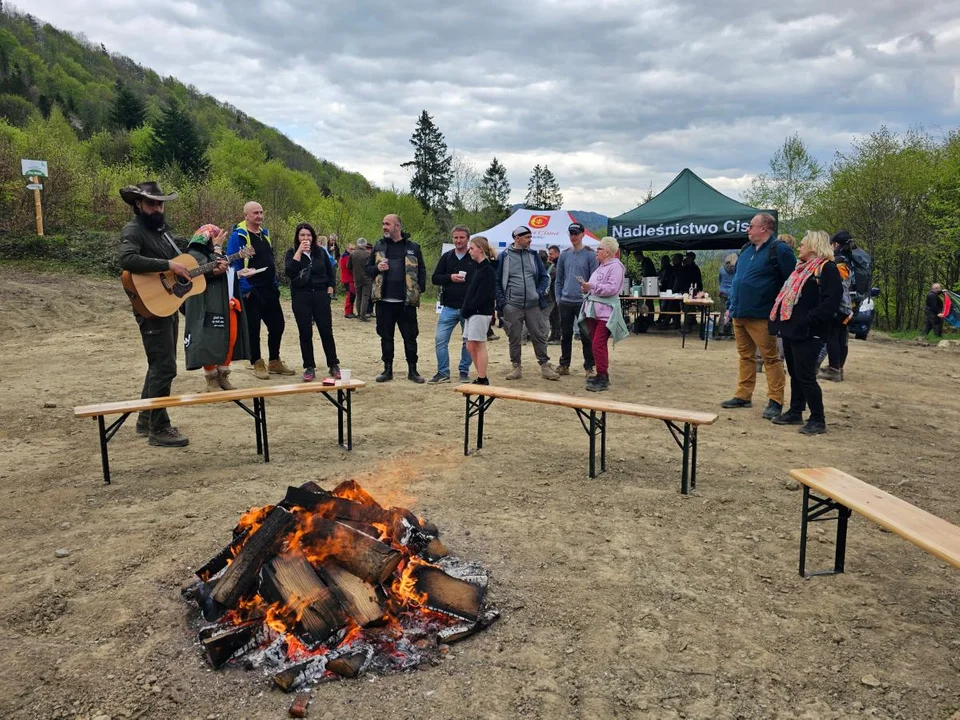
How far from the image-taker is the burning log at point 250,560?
2.75m

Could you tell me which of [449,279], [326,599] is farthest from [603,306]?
[326,599]

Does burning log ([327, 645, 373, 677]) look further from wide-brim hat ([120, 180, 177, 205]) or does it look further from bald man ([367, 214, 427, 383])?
bald man ([367, 214, 427, 383])

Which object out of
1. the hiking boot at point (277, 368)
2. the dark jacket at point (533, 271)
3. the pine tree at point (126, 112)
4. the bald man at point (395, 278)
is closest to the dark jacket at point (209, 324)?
the hiking boot at point (277, 368)

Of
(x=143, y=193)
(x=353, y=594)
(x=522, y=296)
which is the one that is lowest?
(x=353, y=594)

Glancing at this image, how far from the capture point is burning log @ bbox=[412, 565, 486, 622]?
2.80m

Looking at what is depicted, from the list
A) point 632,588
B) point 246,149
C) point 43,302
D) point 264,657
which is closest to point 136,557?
point 264,657

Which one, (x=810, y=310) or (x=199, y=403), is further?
(x=810, y=310)

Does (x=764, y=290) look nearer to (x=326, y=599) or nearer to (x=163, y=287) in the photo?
(x=326, y=599)

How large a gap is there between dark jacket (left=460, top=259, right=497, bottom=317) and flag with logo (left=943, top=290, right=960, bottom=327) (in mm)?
13167

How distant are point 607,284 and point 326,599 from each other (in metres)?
5.56

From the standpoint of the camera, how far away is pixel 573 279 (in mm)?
8602

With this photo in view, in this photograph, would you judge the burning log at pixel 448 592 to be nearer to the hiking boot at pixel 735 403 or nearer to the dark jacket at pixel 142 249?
the dark jacket at pixel 142 249

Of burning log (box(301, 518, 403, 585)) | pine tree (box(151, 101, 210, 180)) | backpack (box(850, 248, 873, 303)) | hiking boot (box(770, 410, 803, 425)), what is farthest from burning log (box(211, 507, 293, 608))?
pine tree (box(151, 101, 210, 180))

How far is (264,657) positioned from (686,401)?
5.86 metres
